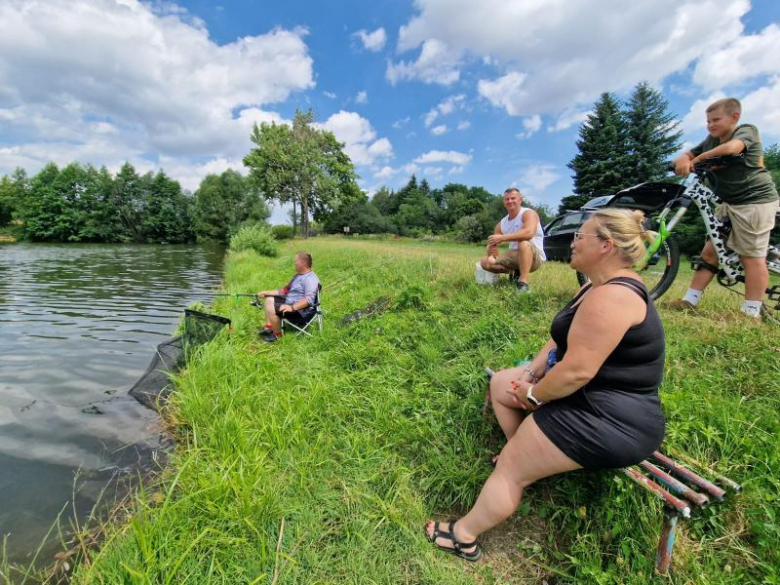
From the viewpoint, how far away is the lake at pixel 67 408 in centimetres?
251

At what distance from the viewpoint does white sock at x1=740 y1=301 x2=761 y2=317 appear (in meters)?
3.21

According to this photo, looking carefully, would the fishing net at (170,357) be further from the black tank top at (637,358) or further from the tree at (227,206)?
the tree at (227,206)

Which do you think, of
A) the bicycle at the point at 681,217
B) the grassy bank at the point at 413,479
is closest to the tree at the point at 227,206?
the grassy bank at the point at 413,479

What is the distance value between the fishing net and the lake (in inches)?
6.0

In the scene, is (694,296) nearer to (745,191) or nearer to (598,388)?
(745,191)

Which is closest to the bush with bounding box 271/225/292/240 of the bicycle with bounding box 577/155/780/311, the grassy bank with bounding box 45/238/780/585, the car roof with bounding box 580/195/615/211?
the car roof with bounding box 580/195/615/211

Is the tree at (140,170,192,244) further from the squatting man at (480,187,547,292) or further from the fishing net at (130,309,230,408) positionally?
the squatting man at (480,187,547,292)

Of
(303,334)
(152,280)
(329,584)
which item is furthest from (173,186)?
(329,584)

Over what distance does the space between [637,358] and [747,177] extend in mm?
3110

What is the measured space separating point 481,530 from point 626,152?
36.3 metres

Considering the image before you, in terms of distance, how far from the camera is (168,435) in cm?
320

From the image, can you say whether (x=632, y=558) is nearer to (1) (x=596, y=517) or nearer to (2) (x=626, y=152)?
(1) (x=596, y=517)

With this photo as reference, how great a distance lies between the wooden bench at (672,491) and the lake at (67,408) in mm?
3473

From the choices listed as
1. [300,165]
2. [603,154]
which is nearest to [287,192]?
[300,165]
